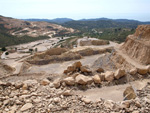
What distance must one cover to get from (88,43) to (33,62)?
21760 millimetres

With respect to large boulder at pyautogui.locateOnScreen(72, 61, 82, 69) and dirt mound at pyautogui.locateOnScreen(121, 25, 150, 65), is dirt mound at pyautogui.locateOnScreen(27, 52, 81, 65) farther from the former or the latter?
large boulder at pyautogui.locateOnScreen(72, 61, 82, 69)

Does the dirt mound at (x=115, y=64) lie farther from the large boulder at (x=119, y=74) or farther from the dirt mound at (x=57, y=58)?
the dirt mound at (x=57, y=58)

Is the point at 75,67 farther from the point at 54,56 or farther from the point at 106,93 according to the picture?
the point at 54,56

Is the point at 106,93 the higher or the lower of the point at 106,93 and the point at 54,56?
the higher

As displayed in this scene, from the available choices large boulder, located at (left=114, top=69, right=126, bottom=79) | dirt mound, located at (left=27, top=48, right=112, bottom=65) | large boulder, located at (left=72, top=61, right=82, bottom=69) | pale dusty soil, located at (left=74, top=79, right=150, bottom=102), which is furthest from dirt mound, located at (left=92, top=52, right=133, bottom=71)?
dirt mound, located at (left=27, top=48, right=112, bottom=65)

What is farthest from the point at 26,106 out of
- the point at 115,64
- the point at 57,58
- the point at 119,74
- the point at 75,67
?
the point at 57,58

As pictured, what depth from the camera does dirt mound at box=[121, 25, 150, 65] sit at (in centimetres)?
1617

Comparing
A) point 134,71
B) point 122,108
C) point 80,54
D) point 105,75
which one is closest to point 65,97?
point 122,108

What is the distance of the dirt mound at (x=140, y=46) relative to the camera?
16173mm

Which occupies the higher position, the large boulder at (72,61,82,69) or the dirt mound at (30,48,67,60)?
the large boulder at (72,61,82,69)

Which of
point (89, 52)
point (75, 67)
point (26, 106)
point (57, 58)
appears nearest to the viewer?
point (26, 106)

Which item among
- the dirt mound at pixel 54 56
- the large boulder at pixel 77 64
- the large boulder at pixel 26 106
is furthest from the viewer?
the dirt mound at pixel 54 56

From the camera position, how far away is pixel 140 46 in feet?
58.0

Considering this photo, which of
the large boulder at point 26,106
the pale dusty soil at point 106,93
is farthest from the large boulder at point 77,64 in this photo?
the large boulder at point 26,106
